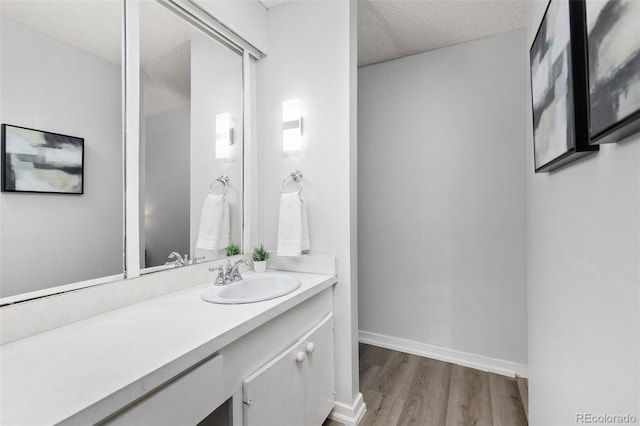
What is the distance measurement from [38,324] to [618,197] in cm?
161

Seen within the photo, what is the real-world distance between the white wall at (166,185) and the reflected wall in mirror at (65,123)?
14 centimetres

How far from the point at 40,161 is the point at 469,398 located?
254 centimetres

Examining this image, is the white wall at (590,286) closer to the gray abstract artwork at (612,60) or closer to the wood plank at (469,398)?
the gray abstract artwork at (612,60)

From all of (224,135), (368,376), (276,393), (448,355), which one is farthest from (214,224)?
(448,355)

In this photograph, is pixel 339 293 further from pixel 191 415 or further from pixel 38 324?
pixel 38 324

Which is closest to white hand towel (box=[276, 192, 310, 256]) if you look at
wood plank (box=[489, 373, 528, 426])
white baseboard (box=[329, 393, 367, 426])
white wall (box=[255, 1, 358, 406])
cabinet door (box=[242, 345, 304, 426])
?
white wall (box=[255, 1, 358, 406])

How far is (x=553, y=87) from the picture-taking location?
85 centimetres

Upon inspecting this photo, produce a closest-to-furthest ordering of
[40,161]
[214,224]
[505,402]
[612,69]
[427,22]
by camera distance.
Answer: [612,69] → [40,161] → [214,224] → [505,402] → [427,22]

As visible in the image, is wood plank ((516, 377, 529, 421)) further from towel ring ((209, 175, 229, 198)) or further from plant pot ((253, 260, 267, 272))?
towel ring ((209, 175, 229, 198))

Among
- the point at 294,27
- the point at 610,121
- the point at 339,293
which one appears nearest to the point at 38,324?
the point at 339,293

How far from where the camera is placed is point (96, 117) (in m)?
1.18

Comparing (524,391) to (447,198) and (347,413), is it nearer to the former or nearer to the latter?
(347,413)

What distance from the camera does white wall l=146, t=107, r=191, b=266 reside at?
1.37m

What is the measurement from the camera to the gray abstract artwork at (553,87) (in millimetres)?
734
